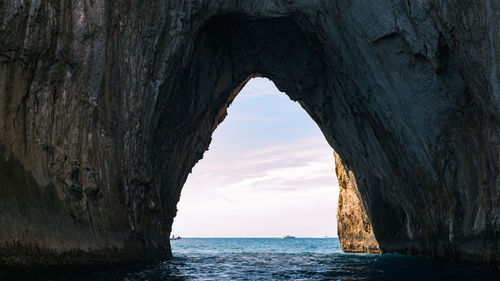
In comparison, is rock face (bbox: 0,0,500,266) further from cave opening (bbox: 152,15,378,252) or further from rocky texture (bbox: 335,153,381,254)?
rocky texture (bbox: 335,153,381,254)

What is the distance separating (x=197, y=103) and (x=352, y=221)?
709 inches

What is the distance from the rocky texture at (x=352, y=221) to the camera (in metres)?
29.2

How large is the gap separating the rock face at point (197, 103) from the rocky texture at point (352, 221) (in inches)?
301

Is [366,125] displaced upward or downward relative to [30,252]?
upward

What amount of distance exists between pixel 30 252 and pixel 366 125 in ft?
46.4

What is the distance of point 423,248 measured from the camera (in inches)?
743

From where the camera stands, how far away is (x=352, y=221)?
106 feet

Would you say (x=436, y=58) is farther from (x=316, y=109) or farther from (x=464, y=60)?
(x=316, y=109)

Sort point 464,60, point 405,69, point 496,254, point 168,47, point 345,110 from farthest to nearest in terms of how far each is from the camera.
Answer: point 345,110, point 168,47, point 405,69, point 464,60, point 496,254

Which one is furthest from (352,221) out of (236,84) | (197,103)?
(197,103)

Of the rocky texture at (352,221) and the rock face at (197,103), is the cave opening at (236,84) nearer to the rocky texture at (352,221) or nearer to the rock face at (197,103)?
the rock face at (197,103)

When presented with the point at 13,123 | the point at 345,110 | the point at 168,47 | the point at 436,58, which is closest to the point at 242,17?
the point at 168,47

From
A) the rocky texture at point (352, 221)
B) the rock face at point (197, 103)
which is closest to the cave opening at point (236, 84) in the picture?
the rock face at point (197, 103)

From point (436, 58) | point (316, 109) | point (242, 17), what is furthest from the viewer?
point (316, 109)
